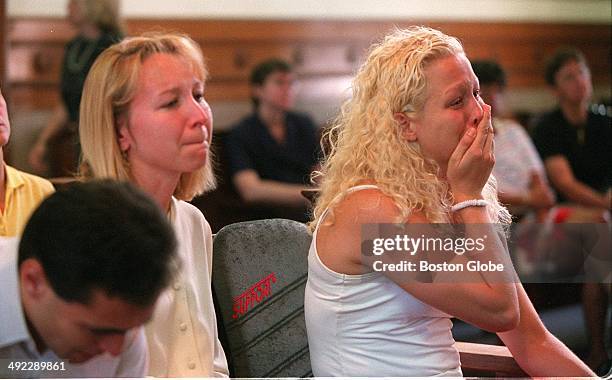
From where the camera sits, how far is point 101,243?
1194mm

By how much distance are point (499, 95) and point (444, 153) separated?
58 cm

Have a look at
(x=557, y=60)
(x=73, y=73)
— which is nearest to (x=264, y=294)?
(x=73, y=73)

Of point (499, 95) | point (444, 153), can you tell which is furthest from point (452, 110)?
point (499, 95)

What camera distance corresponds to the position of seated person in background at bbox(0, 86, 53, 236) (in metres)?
1.36

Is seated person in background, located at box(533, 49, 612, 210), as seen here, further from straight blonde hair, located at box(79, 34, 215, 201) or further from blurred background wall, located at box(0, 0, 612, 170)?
straight blonde hair, located at box(79, 34, 215, 201)

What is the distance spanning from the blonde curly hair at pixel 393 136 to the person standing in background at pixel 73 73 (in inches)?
15.0

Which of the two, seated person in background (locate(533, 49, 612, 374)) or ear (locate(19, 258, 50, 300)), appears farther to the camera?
seated person in background (locate(533, 49, 612, 374))

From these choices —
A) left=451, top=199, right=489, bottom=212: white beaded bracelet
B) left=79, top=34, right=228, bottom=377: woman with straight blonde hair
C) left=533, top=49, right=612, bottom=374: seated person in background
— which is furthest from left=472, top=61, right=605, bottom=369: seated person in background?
left=79, top=34, right=228, bottom=377: woman with straight blonde hair

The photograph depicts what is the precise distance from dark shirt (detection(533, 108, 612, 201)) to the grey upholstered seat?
1079mm

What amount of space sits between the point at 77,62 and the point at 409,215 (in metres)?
0.56

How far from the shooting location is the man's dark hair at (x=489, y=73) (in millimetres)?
1657

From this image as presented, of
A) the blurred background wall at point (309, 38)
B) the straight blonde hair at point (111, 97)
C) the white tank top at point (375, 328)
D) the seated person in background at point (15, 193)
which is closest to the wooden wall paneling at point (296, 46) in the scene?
the blurred background wall at point (309, 38)

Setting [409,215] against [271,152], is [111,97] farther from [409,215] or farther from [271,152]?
[271,152]

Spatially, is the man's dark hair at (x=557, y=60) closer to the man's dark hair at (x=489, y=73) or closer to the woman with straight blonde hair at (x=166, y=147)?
the man's dark hair at (x=489, y=73)
